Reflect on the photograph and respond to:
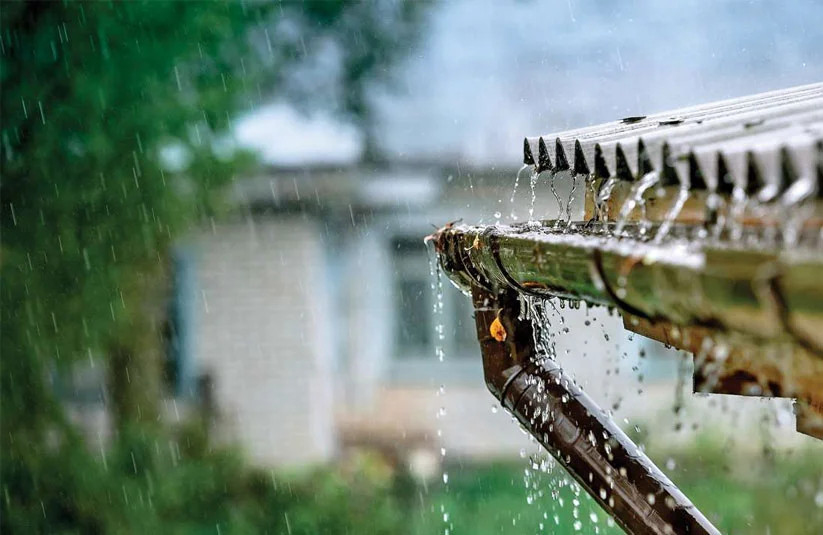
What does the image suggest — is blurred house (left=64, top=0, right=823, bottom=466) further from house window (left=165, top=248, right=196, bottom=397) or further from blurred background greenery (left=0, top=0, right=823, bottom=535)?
blurred background greenery (left=0, top=0, right=823, bottom=535)

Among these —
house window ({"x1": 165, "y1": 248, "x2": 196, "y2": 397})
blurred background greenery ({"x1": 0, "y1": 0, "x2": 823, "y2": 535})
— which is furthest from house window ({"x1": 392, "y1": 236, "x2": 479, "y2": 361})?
house window ({"x1": 165, "y1": 248, "x2": 196, "y2": 397})

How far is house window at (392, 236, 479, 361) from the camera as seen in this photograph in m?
9.55

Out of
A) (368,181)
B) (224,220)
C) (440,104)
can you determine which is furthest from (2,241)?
(440,104)

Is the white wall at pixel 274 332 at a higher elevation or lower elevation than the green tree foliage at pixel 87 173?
lower

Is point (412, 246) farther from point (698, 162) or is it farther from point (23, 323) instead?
point (698, 162)

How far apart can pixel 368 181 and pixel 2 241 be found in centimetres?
307

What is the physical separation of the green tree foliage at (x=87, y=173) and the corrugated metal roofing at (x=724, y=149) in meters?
5.72

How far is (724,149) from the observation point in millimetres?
1371

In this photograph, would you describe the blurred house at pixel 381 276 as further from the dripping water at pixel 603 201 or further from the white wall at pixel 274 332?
the dripping water at pixel 603 201

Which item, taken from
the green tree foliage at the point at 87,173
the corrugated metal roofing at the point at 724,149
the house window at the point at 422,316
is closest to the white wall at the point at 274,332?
the house window at the point at 422,316

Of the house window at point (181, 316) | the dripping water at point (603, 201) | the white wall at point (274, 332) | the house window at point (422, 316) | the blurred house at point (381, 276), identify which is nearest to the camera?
the dripping water at point (603, 201)

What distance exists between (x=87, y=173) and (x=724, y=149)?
21.9 feet

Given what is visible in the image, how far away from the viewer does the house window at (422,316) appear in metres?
9.55

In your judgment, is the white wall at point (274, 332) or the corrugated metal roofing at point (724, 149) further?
the white wall at point (274, 332)
